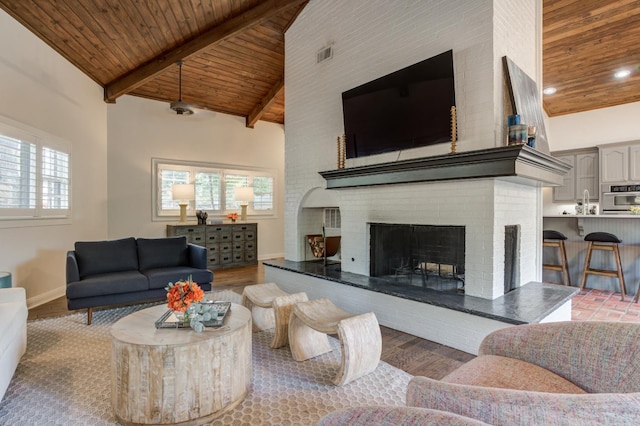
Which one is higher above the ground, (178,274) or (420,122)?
(420,122)

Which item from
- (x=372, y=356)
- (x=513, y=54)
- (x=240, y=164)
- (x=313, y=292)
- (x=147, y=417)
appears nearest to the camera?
(x=147, y=417)

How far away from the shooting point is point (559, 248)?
499 centimetres

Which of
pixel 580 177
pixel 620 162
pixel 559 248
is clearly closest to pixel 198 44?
pixel 559 248

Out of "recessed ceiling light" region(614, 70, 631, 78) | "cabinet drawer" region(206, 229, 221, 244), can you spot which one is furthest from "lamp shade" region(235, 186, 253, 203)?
"recessed ceiling light" region(614, 70, 631, 78)

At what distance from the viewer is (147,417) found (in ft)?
5.86

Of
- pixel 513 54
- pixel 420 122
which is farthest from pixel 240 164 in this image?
pixel 513 54

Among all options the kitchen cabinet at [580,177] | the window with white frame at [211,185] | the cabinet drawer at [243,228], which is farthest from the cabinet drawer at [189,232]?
the kitchen cabinet at [580,177]

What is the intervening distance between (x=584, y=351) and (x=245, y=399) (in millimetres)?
1814

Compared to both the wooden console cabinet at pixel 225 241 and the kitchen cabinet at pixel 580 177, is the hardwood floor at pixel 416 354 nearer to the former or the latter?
the wooden console cabinet at pixel 225 241

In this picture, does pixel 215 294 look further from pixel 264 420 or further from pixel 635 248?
pixel 635 248

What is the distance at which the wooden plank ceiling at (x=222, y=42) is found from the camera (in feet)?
12.8

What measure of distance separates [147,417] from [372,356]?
4.66 feet

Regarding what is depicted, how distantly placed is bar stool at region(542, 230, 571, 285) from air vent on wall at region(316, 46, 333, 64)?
4.05 metres

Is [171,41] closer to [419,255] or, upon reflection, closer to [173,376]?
[419,255]
